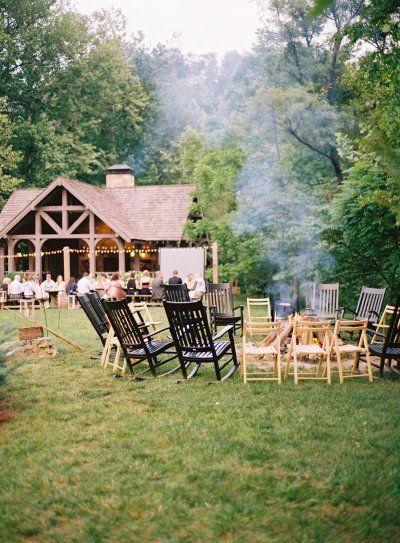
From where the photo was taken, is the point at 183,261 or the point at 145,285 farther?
the point at 183,261

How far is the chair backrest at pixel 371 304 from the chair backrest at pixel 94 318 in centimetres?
452

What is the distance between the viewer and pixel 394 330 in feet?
20.8

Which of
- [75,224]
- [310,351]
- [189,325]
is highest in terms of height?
[75,224]

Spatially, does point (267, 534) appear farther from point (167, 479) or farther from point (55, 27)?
point (55, 27)

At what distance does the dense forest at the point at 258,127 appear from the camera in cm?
1023

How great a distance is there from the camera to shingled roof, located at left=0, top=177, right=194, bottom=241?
22.5m

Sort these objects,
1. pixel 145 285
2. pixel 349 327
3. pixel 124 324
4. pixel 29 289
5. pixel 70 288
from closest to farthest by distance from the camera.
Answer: pixel 349 327 → pixel 124 324 → pixel 29 289 → pixel 70 288 → pixel 145 285

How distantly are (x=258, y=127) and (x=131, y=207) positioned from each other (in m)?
10.5

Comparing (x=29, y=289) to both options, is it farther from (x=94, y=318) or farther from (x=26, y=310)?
(x=94, y=318)

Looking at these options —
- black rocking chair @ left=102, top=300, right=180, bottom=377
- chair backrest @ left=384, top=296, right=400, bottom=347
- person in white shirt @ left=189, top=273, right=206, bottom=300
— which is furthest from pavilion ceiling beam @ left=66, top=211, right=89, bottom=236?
chair backrest @ left=384, top=296, right=400, bottom=347

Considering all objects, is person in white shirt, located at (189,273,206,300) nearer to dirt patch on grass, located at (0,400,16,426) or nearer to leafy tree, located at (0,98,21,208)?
dirt patch on grass, located at (0,400,16,426)

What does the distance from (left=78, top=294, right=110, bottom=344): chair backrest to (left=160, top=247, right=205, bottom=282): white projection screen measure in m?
13.1

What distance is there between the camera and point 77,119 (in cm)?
3500

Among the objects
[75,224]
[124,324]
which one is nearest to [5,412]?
[124,324]
